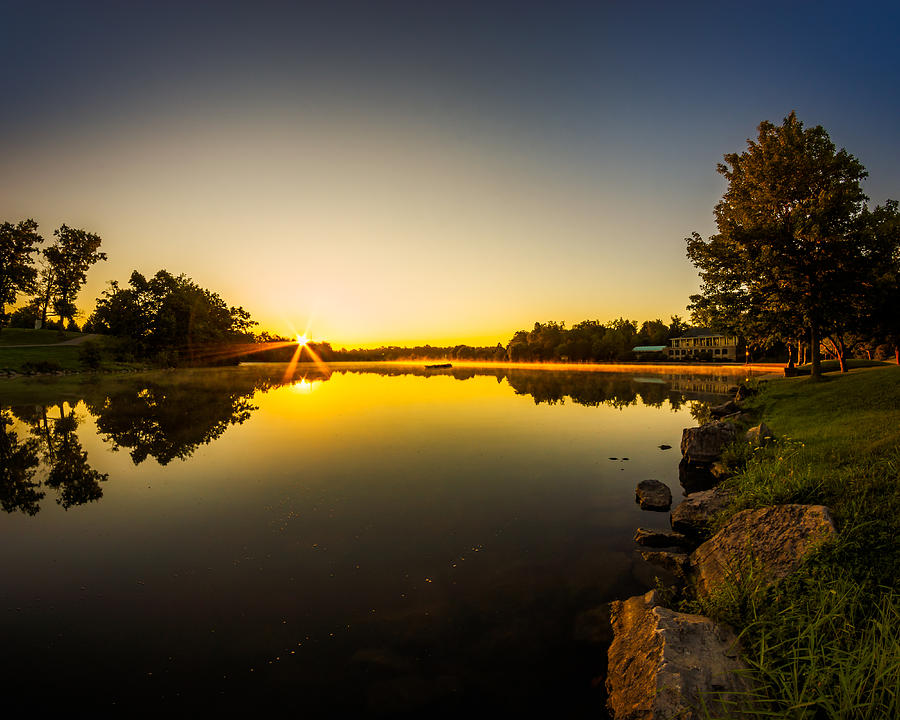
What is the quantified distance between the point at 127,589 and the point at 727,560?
12.1 metres

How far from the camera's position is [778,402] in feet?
75.5

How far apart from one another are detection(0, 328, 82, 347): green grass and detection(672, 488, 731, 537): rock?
101172 millimetres

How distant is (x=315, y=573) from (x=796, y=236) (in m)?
Result: 32.3

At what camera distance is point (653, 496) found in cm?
1296

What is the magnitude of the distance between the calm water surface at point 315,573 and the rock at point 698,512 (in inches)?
24.4

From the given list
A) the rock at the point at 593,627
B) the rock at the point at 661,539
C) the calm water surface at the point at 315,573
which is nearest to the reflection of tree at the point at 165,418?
the calm water surface at the point at 315,573

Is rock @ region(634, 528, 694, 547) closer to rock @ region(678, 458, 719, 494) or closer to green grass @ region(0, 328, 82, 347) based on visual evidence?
rock @ region(678, 458, 719, 494)

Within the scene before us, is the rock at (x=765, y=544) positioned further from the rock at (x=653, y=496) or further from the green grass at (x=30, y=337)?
the green grass at (x=30, y=337)

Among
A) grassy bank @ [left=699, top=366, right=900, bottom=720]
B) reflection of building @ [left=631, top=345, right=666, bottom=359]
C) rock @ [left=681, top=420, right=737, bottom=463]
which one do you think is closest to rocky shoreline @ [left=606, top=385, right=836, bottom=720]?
grassy bank @ [left=699, top=366, right=900, bottom=720]

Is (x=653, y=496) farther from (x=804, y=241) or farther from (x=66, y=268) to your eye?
(x=66, y=268)

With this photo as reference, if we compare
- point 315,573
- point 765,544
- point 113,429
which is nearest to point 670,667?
point 765,544

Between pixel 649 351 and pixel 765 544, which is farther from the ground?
pixel 649 351

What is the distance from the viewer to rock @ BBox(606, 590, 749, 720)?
470cm

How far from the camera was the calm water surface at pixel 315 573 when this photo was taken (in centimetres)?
584
